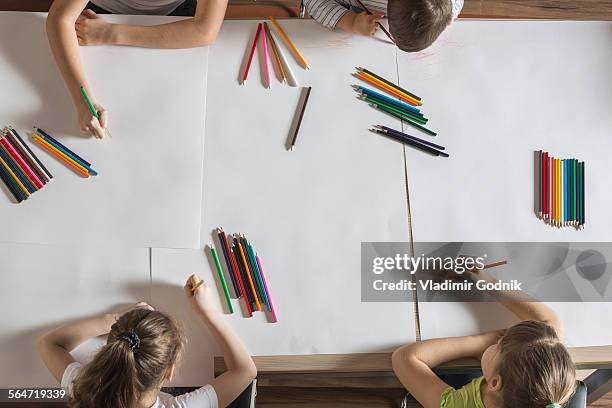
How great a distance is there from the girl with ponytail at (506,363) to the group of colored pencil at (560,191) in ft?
0.58

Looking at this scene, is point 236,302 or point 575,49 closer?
point 236,302

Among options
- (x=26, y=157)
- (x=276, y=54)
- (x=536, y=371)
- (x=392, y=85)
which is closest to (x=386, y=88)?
(x=392, y=85)

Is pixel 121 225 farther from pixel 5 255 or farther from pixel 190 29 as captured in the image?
pixel 190 29

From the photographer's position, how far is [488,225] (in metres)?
1.22

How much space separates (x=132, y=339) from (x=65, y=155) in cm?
39

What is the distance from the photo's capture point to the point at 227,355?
3.67ft

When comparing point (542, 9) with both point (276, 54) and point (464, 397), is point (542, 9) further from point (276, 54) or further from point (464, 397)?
point (464, 397)

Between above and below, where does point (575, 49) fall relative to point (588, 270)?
above

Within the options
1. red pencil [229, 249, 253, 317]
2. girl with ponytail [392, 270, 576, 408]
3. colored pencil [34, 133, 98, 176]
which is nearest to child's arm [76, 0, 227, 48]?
colored pencil [34, 133, 98, 176]

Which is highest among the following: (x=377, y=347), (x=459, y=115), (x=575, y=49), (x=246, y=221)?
(x=575, y=49)

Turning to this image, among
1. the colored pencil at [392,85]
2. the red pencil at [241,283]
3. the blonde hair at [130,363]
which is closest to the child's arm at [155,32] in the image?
the colored pencil at [392,85]

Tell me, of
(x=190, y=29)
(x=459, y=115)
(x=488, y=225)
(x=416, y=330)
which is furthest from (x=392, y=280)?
(x=190, y=29)

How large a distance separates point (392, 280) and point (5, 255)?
2.32 ft

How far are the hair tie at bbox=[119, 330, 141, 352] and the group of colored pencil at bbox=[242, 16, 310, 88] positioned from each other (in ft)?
1.79
